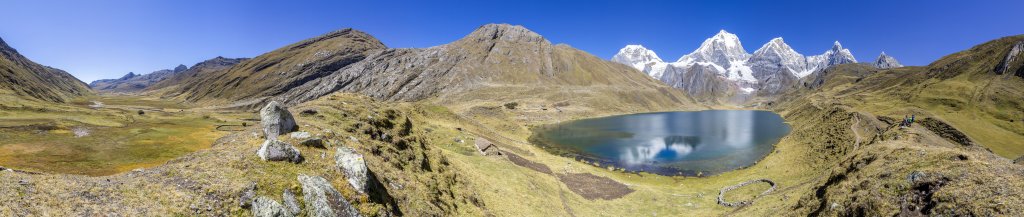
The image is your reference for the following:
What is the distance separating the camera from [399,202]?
2255 cm

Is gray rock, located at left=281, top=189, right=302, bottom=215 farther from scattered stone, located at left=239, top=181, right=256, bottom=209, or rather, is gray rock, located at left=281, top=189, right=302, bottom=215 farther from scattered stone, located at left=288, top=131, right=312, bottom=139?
scattered stone, located at left=288, top=131, right=312, bottom=139

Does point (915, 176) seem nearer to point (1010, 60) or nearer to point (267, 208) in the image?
point (267, 208)

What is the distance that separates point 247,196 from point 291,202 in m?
1.55

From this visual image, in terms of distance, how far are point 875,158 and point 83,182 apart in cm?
4324

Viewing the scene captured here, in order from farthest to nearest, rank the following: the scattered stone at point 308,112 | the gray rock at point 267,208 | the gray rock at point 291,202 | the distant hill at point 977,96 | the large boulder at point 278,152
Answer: the distant hill at point 977,96
the scattered stone at point 308,112
the large boulder at point 278,152
the gray rock at point 291,202
the gray rock at point 267,208

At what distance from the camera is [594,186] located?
50.3 metres

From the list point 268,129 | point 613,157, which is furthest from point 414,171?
point 613,157

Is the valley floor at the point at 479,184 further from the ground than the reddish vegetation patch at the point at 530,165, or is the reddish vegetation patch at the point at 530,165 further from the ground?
the valley floor at the point at 479,184

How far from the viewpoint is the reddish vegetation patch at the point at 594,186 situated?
4659 centimetres

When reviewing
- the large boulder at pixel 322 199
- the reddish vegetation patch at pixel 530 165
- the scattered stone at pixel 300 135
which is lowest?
the reddish vegetation patch at pixel 530 165

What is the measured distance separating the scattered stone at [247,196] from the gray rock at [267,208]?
0.94 ft

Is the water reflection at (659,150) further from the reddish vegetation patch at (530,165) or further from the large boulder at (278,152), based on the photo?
the large boulder at (278,152)

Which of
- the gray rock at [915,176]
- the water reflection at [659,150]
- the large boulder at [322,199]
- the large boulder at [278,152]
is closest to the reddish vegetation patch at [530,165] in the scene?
the water reflection at [659,150]

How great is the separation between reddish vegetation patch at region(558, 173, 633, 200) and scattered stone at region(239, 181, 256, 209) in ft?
116
